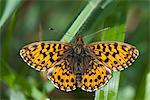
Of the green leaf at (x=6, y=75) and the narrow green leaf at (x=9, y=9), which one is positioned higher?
the narrow green leaf at (x=9, y=9)

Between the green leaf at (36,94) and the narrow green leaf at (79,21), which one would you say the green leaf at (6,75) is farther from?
the narrow green leaf at (79,21)

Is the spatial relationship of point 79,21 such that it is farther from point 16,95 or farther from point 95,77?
point 16,95

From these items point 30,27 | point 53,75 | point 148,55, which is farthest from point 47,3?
point 53,75

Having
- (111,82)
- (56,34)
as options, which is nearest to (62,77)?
(111,82)

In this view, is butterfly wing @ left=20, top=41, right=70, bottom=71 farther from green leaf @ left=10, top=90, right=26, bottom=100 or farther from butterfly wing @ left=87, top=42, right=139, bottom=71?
green leaf @ left=10, top=90, right=26, bottom=100

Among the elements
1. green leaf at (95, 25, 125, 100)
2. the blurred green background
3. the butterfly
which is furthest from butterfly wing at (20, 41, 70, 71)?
green leaf at (95, 25, 125, 100)

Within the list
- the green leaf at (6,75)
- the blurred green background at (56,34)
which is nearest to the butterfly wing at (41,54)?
the blurred green background at (56,34)
